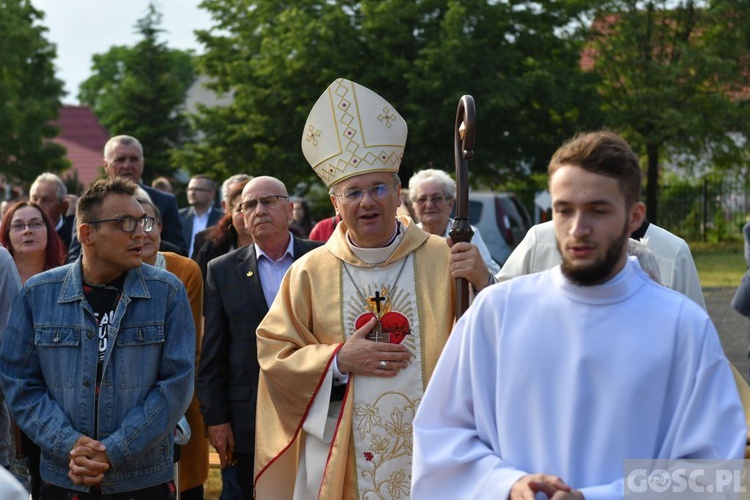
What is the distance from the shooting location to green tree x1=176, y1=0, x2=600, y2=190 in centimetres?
3020

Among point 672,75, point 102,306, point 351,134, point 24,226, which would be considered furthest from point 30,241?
point 672,75

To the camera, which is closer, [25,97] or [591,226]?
[591,226]

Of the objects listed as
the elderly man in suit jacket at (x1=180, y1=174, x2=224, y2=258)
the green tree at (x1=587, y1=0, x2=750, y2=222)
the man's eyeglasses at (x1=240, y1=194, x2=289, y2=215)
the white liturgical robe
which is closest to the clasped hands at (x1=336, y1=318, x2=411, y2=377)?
the white liturgical robe

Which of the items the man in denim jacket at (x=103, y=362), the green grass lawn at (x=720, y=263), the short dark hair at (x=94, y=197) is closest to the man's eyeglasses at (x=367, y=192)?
the man in denim jacket at (x=103, y=362)

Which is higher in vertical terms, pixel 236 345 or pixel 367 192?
pixel 367 192

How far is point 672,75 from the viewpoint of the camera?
33.5 metres

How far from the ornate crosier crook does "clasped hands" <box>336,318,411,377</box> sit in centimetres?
33

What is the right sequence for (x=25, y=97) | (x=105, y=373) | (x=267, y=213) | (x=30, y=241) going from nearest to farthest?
(x=105, y=373) → (x=267, y=213) → (x=30, y=241) → (x=25, y=97)

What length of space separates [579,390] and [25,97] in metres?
38.0

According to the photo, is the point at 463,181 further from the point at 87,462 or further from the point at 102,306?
the point at 87,462

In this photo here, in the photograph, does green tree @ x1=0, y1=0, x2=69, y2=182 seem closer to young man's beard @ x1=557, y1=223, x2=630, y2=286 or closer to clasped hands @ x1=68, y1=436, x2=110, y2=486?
clasped hands @ x1=68, y1=436, x2=110, y2=486

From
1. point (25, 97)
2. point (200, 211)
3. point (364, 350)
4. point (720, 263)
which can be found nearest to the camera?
point (364, 350)

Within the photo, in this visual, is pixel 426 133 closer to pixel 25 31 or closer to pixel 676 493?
pixel 25 31

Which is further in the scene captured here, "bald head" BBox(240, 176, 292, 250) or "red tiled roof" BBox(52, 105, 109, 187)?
"red tiled roof" BBox(52, 105, 109, 187)
